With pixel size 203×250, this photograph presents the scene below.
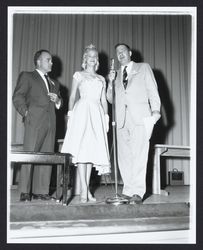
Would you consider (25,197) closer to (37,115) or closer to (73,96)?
(37,115)

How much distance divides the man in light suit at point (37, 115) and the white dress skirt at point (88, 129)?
299 mm

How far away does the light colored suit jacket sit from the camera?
10.1 feet

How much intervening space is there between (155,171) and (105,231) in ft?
6.06

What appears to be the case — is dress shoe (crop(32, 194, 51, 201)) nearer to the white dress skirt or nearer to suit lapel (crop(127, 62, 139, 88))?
the white dress skirt

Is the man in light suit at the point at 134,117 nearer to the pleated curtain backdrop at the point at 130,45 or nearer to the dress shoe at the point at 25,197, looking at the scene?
the dress shoe at the point at 25,197

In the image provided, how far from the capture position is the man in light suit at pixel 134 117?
3025mm

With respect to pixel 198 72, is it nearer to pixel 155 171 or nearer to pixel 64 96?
pixel 155 171

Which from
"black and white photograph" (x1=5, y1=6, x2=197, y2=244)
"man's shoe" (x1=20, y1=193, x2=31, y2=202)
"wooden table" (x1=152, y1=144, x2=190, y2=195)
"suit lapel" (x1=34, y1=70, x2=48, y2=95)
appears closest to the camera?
"black and white photograph" (x1=5, y1=6, x2=197, y2=244)

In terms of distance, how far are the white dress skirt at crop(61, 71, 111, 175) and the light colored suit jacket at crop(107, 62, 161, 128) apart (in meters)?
0.21

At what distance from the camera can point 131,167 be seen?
10.2 ft

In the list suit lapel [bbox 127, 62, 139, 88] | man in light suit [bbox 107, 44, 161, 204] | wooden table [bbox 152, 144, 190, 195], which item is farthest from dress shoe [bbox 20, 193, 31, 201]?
wooden table [bbox 152, 144, 190, 195]

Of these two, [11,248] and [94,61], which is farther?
[94,61]

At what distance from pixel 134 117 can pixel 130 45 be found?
3.32m

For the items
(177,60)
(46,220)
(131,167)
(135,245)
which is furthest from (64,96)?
(135,245)
